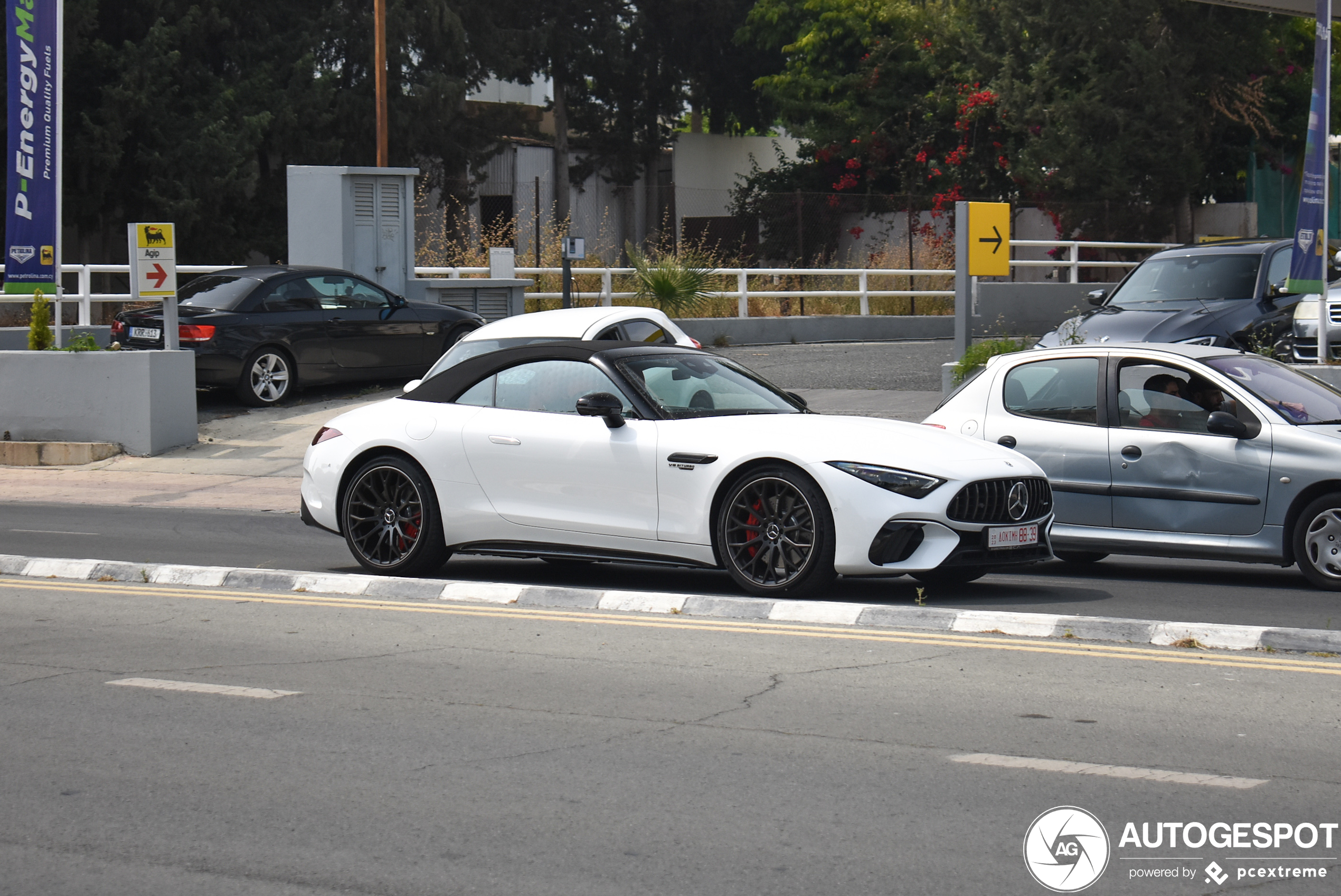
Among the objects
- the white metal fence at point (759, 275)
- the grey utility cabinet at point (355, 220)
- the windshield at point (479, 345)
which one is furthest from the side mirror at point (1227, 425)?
the grey utility cabinet at point (355, 220)

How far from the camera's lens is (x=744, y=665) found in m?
7.09

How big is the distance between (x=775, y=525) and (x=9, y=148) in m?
13.9

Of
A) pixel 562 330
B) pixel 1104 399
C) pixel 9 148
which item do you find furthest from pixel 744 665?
pixel 9 148

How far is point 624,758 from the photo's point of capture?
221 inches

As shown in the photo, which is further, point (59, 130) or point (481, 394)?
point (59, 130)

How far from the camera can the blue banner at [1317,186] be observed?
46.8 feet

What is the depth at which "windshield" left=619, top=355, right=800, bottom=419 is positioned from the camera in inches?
361

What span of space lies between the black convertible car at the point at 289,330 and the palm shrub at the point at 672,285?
20.6ft

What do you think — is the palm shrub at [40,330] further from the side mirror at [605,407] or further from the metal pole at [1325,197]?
the metal pole at [1325,197]

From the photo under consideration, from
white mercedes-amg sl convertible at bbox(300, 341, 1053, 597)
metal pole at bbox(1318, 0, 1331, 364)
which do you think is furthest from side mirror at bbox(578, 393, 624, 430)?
metal pole at bbox(1318, 0, 1331, 364)

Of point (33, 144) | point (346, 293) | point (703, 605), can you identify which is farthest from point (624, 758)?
point (33, 144)

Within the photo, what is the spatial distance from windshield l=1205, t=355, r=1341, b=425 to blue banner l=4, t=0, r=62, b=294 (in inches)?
548

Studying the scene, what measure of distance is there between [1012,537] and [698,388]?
80.0 inches

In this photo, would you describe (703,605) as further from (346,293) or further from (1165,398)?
(346,293)
